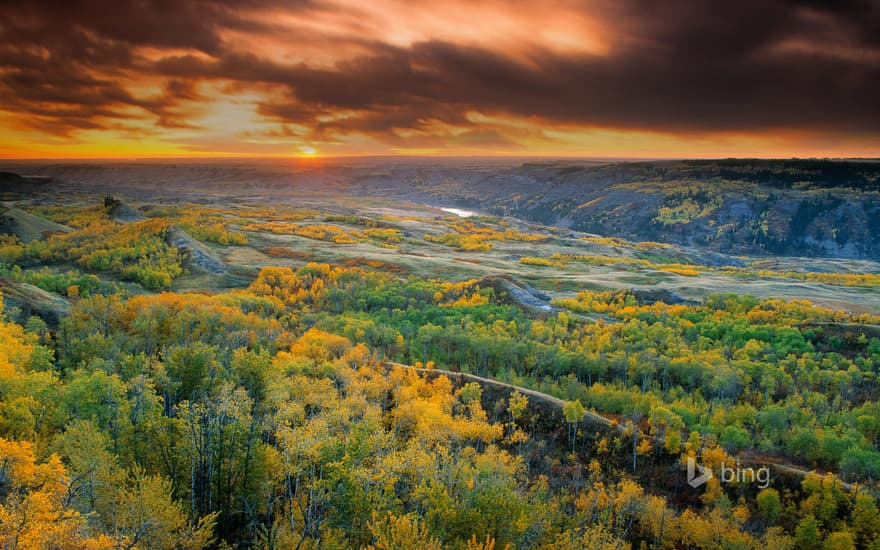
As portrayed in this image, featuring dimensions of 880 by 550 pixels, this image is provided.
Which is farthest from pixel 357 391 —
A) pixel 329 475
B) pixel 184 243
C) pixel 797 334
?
pixel 184 243

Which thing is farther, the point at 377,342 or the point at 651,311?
the point at 651,311

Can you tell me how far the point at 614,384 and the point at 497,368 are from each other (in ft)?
74.8

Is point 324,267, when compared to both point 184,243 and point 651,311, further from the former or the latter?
point 651,311

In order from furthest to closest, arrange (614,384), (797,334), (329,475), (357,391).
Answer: (797,334) → (614,384) → (357,391) → (329,475)

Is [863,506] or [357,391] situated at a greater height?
[357,391]

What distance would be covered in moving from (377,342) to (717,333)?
258 feet

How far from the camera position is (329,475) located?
40.4 m

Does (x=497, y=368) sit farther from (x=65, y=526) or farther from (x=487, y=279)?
(x=65, y=526)

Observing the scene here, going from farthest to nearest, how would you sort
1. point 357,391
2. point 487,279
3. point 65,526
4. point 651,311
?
point 487,279
point 651,311
point 357,391
point 65,526

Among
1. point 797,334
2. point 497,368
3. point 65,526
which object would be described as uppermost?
point 65,526

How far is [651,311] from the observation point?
456 ft

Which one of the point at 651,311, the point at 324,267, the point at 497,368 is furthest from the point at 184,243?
the point at 651,311

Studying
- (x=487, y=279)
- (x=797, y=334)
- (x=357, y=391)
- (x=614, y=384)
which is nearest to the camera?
(x=357, y=391)

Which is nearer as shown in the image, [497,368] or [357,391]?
[357,391]
